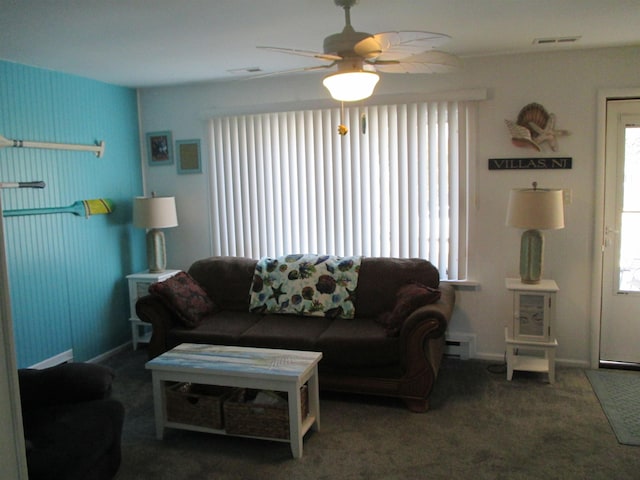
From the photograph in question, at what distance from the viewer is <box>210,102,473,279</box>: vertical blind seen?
4.21 meters

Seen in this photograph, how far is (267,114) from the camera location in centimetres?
466

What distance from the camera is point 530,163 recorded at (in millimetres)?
3984

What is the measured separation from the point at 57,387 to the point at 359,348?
178cm

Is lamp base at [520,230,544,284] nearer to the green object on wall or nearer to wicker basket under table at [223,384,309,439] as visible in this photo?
wicker basket under table at [223,384,309,439]

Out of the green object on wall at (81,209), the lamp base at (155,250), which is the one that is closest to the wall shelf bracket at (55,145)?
the green object on wall at (81,209)

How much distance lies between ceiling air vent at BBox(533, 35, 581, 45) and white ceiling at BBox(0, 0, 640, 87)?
0.16 feet

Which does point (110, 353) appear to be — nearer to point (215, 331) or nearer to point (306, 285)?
point (215, 331)

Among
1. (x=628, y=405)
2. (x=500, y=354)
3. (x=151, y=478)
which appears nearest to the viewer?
(x=151, y=478)

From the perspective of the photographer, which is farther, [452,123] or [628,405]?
[452,123]

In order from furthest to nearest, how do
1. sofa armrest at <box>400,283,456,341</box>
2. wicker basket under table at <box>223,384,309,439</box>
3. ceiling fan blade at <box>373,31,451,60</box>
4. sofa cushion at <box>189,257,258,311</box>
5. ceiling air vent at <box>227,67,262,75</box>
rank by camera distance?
sofa cushion at <box>189,257,258,311</box>
ceiling air vent at <box>227,67,262,75</box>
sofa armrest at <box>400,283,456,341</box>
wicker basket under table at <box>223,384,309,439</box>
ceiling fan blade at <box>373,31,451,60</box>

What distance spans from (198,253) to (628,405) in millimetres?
3730

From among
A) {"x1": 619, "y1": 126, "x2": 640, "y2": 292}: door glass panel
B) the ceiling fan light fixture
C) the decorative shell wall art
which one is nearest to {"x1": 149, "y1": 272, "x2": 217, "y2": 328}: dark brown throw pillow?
the ceiling fan light fixture

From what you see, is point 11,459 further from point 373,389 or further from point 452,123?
point 452,123

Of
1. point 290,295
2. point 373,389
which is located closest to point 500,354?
point 373,389
